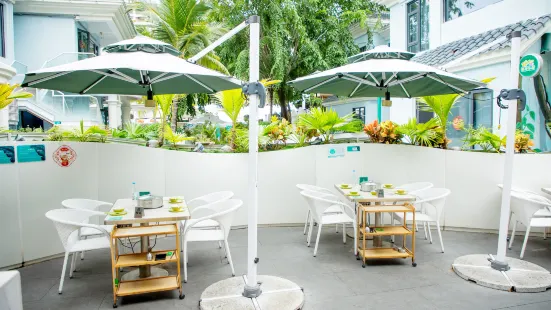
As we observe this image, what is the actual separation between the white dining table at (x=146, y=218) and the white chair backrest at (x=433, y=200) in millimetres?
3430

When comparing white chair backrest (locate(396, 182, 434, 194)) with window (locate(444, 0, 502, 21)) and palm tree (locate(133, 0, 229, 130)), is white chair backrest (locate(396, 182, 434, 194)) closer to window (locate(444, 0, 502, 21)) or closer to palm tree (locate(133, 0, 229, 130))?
window (locate(444, 0, 502, 21))

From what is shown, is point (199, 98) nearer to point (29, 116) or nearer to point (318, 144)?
point (29, 116)

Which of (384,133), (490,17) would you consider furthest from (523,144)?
(490,17)

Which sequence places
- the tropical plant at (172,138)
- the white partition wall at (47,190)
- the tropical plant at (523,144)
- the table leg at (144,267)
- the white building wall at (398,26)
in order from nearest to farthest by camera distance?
1. the table leg at (144,267)
2. the white partition wall at (47,190)
3. the tropical plant at (523,144)
4. the tropical plant at (172,138)
5. the white building wall at (398,26)

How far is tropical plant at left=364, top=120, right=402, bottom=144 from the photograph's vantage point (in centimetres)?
713

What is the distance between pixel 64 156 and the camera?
556 centimetres

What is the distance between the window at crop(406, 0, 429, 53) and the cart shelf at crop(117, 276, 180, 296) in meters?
11.3

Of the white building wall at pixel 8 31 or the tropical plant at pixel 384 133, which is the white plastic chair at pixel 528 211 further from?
the white building wall at pixel 8 31

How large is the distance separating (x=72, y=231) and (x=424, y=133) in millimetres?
5727

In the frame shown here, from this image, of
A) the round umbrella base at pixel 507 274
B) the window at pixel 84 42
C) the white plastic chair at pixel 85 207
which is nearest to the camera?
the round umbrella base at pixel 507 274

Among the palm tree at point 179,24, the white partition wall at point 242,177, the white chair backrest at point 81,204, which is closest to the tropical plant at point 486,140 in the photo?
the white partition wall at point 242,177

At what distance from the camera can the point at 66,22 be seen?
15070 mm

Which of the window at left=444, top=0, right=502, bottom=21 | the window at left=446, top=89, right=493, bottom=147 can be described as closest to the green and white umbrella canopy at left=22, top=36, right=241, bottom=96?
the window at left=446, top=89, right=493, bottom=147

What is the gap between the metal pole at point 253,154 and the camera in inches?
147
